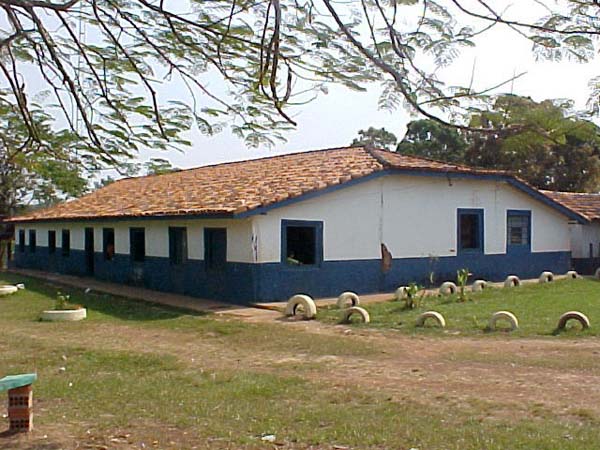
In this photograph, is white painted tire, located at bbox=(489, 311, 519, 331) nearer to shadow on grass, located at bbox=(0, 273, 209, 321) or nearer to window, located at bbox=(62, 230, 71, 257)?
shadow on grass, located at bbox=(0, 273, 209, 321)

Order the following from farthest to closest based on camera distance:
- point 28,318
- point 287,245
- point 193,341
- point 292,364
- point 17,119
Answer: point 287,245 → point 28,318 → point 193,341 → point 292,364 → point 17,119

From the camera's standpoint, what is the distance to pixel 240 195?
774 inches

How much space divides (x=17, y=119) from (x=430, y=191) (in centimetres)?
1487

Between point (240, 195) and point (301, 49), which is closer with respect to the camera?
point (301, 49)

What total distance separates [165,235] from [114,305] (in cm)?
338

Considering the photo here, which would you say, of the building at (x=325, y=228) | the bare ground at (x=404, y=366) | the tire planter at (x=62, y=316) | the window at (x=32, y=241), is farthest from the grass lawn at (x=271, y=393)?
the window at (x=32, y=241)

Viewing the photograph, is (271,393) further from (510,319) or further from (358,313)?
(358,313)

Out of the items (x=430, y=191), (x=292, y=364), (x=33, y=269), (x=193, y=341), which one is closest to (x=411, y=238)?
(x=430, y=191)

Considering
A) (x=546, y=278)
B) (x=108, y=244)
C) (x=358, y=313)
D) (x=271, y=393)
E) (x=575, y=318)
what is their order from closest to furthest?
1. (x=271, y=393)
2. (x=575, y=318)
3. (x=358, y=313)
4. (x=546, y=278)
5. (x=108, y=244)

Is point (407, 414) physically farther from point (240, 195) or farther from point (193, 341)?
point (240, 195)

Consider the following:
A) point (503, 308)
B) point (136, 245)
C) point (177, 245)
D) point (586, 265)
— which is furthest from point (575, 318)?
point (586, 265)

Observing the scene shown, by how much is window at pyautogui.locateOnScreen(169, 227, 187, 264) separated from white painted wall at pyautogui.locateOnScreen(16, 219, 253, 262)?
17cm

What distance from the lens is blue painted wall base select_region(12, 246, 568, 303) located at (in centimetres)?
1838

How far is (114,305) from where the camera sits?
744 inches
